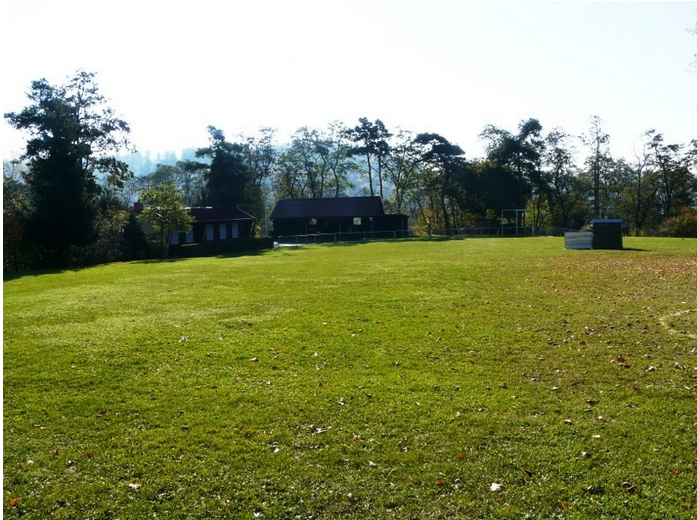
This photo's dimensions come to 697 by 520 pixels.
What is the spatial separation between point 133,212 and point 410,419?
41.5 metres

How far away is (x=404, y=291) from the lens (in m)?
16.2

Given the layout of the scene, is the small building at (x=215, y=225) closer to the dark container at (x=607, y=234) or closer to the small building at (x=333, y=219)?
the small building at (x=333, y=219)

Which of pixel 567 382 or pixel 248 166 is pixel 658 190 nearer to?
pixel 248 166

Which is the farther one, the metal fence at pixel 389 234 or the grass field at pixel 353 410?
the metal fence at pixel 389 234

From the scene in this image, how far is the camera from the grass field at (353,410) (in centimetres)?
515

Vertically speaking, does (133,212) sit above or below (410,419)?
above

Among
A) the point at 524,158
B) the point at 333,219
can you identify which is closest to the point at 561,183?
the point at 524,158

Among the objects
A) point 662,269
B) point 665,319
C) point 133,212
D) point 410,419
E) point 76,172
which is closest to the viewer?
point 410,419

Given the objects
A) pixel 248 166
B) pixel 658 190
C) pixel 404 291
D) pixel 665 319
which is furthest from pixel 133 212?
pixel 658 190

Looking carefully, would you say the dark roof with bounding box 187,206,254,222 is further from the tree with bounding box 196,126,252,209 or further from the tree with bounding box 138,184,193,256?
the tree with bounding box 138,184,193,256

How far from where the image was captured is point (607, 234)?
105 feet

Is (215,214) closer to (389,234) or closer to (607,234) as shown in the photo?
(389,234)

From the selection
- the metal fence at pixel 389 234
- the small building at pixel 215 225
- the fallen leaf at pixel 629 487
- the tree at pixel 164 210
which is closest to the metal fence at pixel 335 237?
the metal fence at pixel 389 234

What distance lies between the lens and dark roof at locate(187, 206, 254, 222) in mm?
52969
